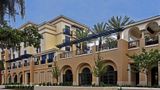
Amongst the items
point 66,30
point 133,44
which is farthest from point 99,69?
point 66,30

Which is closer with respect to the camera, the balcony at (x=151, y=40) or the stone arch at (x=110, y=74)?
the balcony at (x=151, y=40)

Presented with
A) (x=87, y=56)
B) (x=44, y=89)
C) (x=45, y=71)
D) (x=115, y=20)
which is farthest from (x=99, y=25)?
(x=44, y=89)

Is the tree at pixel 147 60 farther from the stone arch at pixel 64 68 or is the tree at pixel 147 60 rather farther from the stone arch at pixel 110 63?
the stone arch at pixel 64 68

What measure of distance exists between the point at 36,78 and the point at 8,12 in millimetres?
56394

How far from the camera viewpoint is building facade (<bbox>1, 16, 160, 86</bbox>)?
128ft

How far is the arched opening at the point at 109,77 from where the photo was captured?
41569 millimetres

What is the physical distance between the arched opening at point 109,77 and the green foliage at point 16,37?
107 feet

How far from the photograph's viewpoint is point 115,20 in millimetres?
60906

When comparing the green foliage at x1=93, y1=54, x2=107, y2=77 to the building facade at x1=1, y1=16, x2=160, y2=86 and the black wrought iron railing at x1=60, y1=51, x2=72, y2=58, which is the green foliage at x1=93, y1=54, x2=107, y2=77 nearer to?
the building facade at x1=1, y1=16, x2=160, y2=86

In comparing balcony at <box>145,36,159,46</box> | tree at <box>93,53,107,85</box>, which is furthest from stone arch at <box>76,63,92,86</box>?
balcony at <box>145,36,159,46</box>

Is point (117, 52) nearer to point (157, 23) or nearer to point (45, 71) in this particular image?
point (157, 23)

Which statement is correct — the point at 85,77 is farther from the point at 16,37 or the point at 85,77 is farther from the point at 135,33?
the point at 16,37

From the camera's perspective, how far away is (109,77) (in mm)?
42656

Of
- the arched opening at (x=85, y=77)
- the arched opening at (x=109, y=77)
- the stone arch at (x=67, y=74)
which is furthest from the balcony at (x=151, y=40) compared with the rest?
the stone arch at (x=67, y=74)
